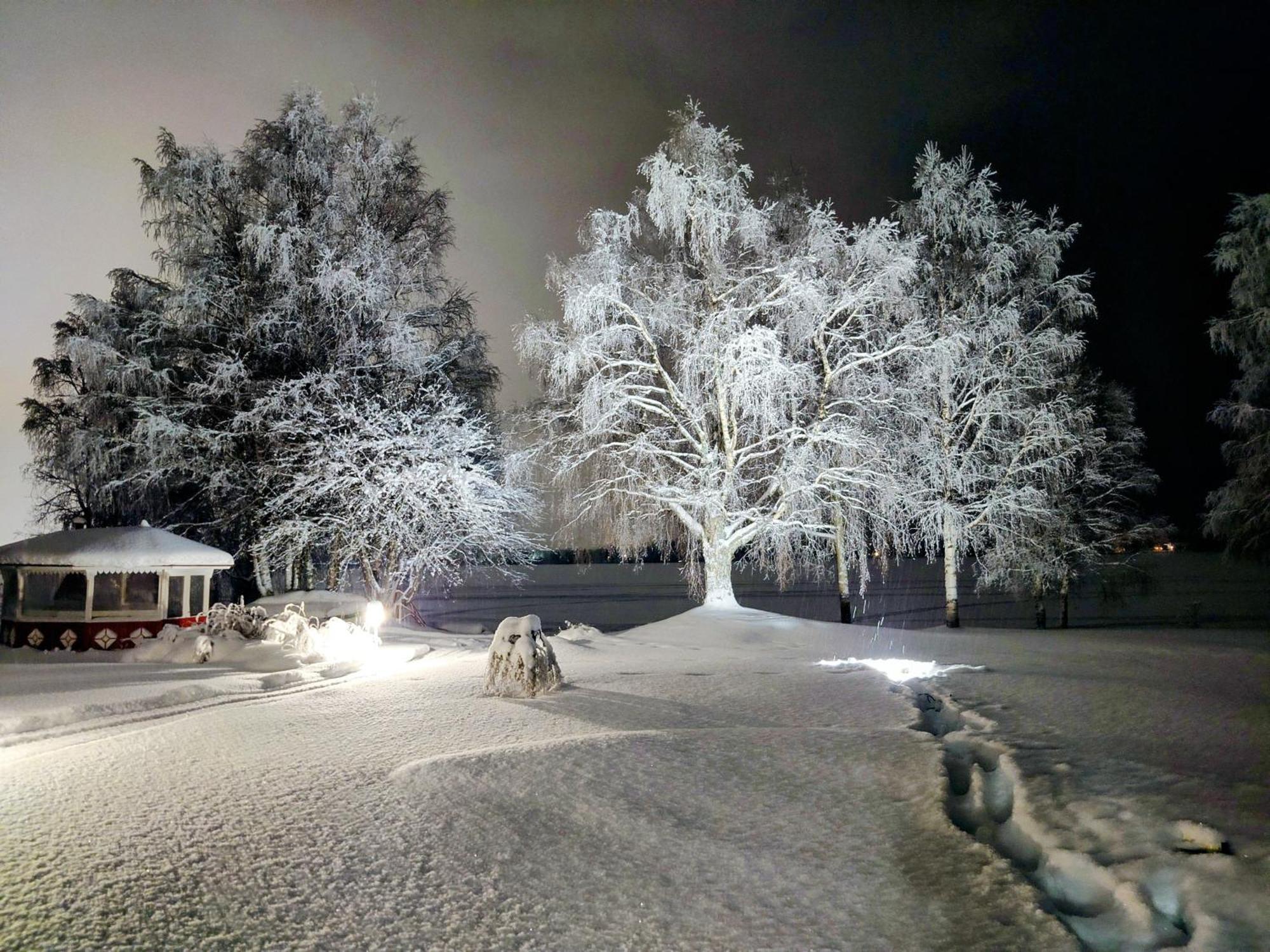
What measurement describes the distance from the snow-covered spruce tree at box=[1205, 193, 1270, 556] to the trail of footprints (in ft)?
47.9

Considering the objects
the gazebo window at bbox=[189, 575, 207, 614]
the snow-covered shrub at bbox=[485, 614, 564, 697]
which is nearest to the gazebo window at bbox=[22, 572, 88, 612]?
the gazebo window at bbox=[189, 575, 207, 614]

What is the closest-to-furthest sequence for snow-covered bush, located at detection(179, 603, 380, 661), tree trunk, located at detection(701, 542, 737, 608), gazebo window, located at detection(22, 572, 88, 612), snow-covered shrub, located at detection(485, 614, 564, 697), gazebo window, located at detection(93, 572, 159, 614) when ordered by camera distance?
snow-covered shrub, located at detection(485, 614, 564, 697) → snow-covered bush, located at detection(179, 603, 380, 661) → gazebo window, located at detection(22, 572, 88, 612) → gazebo window, located at detection(93, 572, 159, 614) → tree trunk, located at detection(701, 542, 737, 608)

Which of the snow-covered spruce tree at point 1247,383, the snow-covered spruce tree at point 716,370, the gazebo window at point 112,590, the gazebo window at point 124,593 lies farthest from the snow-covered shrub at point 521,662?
the snow-covered spruce tree at point 1247,383

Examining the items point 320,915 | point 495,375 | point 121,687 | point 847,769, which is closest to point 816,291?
point 495,375

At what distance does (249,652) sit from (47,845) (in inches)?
338

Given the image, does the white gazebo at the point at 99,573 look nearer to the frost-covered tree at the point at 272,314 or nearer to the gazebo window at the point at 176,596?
the gazebo window at the point at 176,596

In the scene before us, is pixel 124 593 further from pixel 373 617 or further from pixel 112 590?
pixel 373 617

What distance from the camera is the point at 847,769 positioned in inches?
253

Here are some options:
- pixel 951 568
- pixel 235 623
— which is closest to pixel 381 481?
pixel 235 623

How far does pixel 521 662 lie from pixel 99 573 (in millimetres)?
11329

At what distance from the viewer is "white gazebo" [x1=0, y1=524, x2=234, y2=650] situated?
50.3ft

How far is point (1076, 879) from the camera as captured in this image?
4.57m

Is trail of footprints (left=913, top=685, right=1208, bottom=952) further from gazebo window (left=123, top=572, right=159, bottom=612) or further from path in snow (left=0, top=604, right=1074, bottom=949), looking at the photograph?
gazebo window (left=123, top=572, right=159, bottom=612)

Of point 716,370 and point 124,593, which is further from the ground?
point 716,370
